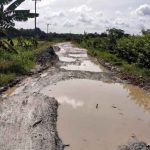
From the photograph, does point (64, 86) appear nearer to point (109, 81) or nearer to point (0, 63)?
point (109, 81)

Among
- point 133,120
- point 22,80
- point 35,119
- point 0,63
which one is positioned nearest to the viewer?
point 35,119

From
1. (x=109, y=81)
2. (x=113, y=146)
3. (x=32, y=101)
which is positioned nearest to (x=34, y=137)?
(x=113, y=146)

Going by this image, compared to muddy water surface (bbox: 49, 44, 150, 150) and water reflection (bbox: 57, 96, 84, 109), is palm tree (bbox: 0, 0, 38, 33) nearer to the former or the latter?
muddy water surface (bbox: 49, 44, 150, 150)

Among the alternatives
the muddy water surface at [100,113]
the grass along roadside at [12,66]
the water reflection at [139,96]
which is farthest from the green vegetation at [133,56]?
the grass along roadside at [12,66]

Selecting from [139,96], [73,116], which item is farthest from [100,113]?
[139,96]

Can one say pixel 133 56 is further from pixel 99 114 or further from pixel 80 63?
pixel 99 114

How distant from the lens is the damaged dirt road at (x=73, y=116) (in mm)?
9203

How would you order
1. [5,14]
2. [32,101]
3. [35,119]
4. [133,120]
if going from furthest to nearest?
[5,14], [32,101], [133,120], [35,119]

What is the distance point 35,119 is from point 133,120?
3.49 m

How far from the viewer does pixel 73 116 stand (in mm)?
11773

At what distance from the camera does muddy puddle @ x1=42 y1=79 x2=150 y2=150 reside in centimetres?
976

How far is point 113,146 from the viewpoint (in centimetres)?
927

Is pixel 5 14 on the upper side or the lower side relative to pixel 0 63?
upper

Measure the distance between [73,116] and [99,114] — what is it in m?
1.01
